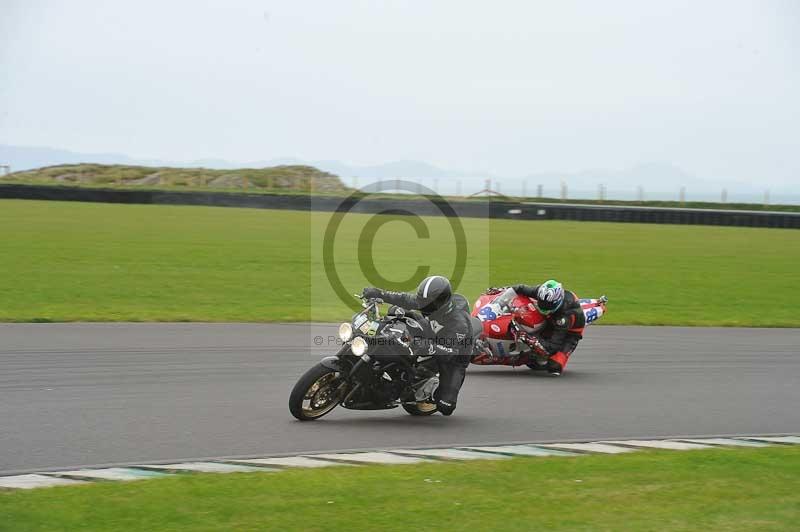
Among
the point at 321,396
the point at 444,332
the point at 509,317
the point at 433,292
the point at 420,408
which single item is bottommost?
the point at 420,408

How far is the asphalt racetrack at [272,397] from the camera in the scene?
27.2 feet

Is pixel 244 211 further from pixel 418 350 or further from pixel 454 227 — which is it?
pixel 418 350

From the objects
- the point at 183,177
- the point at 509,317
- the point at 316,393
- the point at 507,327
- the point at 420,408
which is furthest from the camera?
the point at 183,177

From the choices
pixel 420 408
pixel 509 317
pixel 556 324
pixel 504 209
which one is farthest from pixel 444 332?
pixel 504 209

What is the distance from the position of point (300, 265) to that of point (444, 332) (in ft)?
52.9

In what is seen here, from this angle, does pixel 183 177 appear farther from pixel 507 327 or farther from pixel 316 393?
pixel 316 393

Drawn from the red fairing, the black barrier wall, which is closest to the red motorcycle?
the red fairing

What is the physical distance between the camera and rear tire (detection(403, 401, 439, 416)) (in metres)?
9.87

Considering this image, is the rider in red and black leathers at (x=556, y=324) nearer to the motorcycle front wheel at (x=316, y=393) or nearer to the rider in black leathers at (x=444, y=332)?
the rider in black leathers at (x=444, y=332)

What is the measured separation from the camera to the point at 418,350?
9.55 m

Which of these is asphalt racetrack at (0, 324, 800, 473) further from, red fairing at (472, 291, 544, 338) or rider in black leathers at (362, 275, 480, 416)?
red fairing at (472, 291, 544, 338)

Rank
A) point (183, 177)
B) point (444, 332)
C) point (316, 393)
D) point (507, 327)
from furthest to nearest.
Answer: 1. point (183, 177)
2. point (507, 327)
3. point (444, 332)
4. point (316, 393)

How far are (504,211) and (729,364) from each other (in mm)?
34779

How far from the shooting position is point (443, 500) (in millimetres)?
6711
